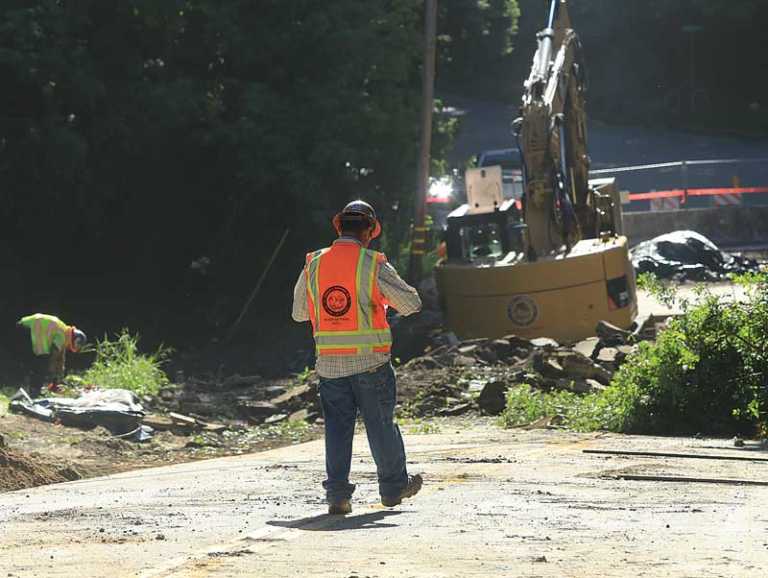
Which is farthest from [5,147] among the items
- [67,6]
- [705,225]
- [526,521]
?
[526,521]

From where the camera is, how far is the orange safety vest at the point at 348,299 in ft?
28.8

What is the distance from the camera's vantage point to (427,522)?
850 cm

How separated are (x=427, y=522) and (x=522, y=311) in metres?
15.0

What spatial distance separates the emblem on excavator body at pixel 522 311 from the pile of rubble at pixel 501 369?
0.64 m

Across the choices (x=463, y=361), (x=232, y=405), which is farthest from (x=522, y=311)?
(x=232, y=405)

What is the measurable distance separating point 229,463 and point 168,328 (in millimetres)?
16174

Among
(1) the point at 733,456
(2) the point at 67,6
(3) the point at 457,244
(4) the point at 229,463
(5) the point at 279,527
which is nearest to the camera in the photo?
(5) the point at 279,527

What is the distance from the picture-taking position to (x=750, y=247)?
113 feet

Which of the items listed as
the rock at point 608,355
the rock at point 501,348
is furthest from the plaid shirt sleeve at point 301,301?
the rock at point 501,348

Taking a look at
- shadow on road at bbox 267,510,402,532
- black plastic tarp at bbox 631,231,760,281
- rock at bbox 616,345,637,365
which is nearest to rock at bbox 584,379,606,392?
rock at bbox 616,345,637,365

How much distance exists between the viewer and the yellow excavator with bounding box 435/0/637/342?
Answer: 909 inches

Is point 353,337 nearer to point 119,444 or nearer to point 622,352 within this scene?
point 119,444

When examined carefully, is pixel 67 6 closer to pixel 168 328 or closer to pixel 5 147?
pixel 5 147

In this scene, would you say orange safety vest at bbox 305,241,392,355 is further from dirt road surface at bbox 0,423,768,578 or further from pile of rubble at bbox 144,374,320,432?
pile of rubble at bbox 144,374,320,432
